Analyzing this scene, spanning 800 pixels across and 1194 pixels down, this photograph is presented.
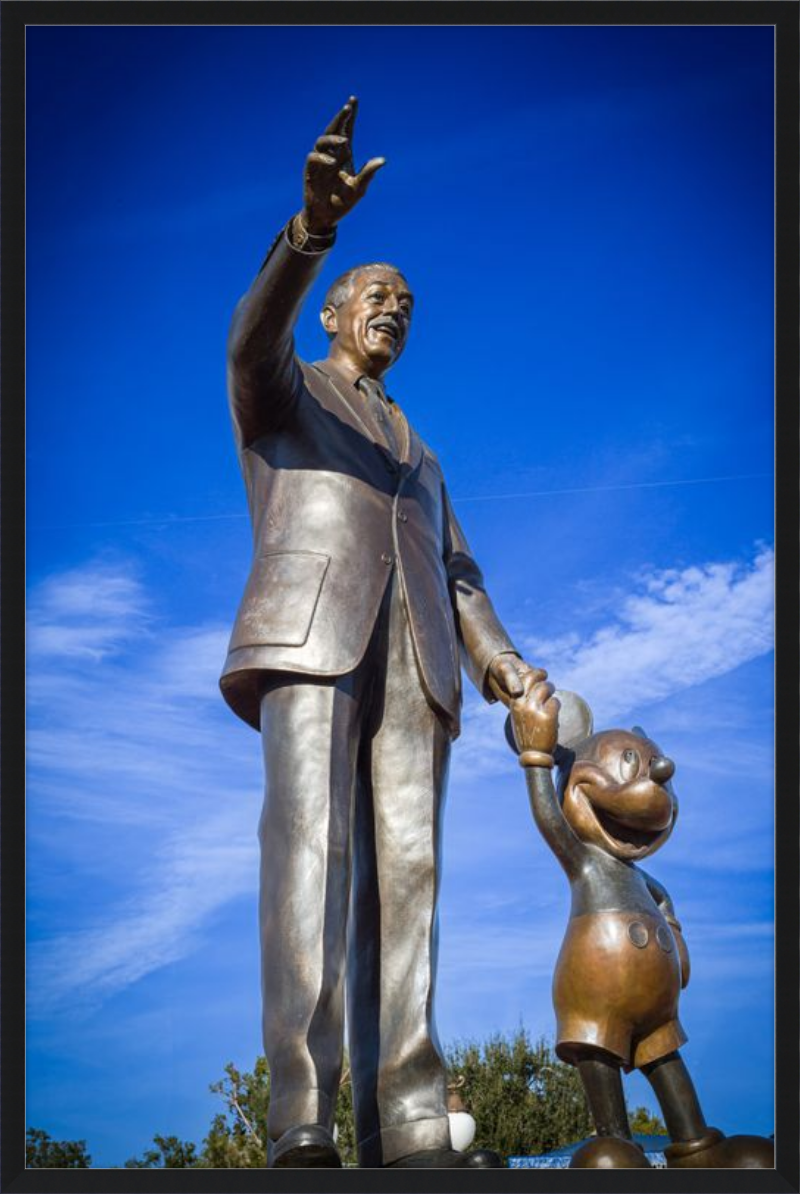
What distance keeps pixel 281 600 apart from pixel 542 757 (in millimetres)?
1355

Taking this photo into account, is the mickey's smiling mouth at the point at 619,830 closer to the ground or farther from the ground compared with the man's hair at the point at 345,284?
closer to the ground

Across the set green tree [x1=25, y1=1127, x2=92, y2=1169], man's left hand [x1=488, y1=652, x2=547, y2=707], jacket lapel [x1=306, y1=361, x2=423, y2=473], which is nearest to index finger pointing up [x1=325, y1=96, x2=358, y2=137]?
jacket lapel [x1=306, y1=361, x2=423, y2=473]

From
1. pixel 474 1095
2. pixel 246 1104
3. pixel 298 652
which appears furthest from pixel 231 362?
pixel 246 1104

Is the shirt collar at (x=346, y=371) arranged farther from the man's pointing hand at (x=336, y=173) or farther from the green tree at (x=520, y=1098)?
the green tree at (x=520, y=1098)

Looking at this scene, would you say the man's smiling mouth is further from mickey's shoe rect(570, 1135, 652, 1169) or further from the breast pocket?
mickey's shoe rect(570, 1135, 652, 1169)

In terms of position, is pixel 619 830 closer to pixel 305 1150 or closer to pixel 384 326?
pixel 305 1150

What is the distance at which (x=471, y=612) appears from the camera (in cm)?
693

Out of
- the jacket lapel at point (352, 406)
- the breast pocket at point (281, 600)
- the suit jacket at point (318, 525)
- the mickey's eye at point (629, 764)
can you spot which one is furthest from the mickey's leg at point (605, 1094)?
the jacket lapel at point (352, 406)

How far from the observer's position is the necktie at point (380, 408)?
6.77 m

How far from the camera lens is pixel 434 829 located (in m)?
6.20

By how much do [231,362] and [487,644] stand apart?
5.54ft

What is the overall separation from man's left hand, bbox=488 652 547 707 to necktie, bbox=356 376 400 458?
100cm

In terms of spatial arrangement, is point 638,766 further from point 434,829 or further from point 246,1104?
point 246,1104

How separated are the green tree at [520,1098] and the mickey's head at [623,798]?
10727 mm
